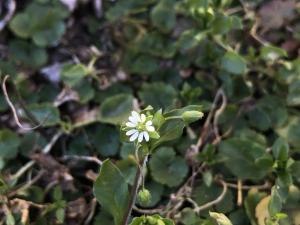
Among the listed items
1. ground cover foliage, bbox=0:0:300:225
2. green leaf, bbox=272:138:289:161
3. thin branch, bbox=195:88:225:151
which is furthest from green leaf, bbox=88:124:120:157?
green leaf, bbox=272:138:289:161

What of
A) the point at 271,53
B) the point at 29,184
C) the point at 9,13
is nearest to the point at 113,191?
the point at 29,184

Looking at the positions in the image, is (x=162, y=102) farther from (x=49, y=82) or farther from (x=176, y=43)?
(x=49, y=82)

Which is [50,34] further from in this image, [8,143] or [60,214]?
[60,214]

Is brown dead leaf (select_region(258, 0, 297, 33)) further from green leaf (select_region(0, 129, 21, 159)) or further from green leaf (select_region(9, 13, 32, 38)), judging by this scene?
green leaf (select_region(0, 129, 21, 159))

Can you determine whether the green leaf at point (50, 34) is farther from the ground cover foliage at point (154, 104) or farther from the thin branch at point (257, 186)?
the thin branch at point (257, 186)

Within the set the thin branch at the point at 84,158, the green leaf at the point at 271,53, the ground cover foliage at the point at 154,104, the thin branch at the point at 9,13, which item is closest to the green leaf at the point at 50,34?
the ground cover foliage at the point at 154,104

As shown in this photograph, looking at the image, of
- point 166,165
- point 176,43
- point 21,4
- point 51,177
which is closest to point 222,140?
point 166,165
